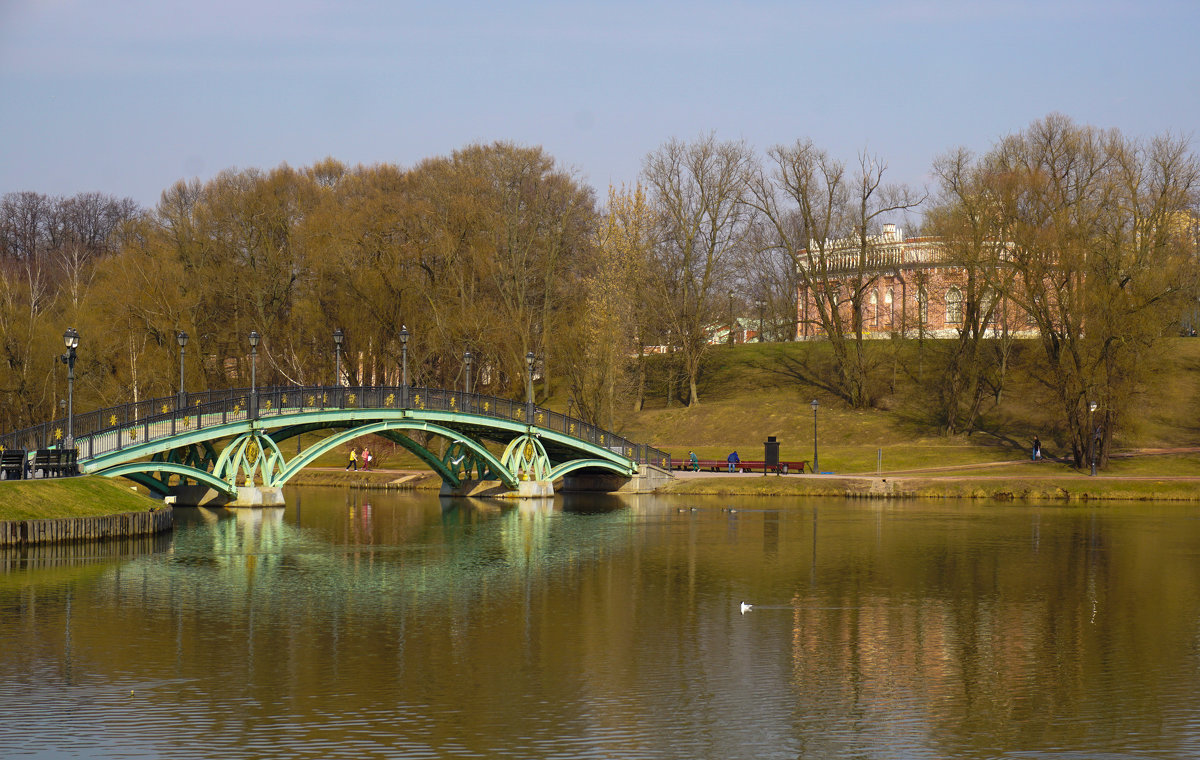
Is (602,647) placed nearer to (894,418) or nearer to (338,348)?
(338,348)

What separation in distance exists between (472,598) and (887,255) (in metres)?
61.4

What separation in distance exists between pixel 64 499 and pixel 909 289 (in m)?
66.9

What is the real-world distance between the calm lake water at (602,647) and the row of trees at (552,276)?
25990mm

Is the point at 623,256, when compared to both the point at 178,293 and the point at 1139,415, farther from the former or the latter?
the point at 1139,415

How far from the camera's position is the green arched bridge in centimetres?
4119

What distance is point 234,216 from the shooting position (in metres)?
76.6

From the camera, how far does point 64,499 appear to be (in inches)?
1377

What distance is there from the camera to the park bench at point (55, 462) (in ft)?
118

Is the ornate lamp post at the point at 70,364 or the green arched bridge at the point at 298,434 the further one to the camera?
the green arched bridge at the point at 298,434

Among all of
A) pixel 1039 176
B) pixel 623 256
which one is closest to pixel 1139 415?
pixel 1039 176

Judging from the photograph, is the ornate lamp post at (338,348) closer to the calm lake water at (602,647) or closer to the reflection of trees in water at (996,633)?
the calm lake water at (602,647)

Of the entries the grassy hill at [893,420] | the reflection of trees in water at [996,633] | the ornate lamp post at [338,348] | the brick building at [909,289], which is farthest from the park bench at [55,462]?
the brick building at [909,289]

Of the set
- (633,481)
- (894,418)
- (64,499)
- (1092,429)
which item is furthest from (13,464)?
(894,418)

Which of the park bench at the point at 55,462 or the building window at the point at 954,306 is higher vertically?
the building window at the point at 954,306
